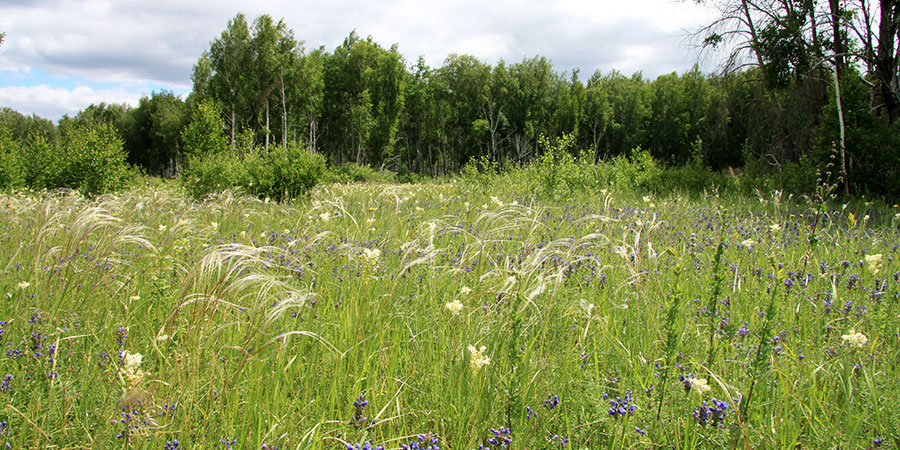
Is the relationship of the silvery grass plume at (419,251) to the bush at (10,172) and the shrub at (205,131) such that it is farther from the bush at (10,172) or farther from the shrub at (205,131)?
the shrub at (205,131)

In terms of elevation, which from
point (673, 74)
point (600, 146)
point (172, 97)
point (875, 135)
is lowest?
point (875, 135)

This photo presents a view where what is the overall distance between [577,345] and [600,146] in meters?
55.5

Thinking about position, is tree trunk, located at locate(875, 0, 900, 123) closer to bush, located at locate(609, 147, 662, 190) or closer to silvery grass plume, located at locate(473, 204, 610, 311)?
bush, located at locate(609, 147, 662, 190)

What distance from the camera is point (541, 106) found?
47.0 metres

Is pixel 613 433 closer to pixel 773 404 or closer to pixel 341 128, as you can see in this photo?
pixel 773 404

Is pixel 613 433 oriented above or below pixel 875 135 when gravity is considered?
below

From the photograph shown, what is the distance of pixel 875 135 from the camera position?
355 inches

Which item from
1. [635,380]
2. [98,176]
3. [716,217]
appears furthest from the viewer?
[98,176]

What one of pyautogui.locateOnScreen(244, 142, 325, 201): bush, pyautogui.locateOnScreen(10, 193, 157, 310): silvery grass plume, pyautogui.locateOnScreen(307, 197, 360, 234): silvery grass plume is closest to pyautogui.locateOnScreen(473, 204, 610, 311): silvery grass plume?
pyautogui.locateOnScreen(307, 197, 360, 234): silvery grass plume

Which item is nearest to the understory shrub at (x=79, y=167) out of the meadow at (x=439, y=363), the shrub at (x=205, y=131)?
the shrub at (x=205, y=131)

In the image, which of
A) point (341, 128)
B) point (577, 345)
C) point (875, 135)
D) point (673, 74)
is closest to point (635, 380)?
point (577, 345)

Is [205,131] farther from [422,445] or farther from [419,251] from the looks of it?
[422,445]

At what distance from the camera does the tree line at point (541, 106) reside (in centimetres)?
Answer: 1027

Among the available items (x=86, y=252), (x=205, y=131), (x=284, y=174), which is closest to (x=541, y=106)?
(x=205, y=131)
